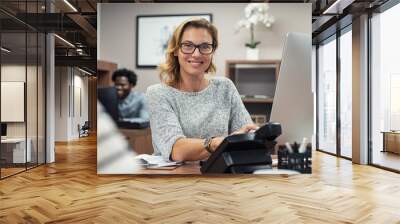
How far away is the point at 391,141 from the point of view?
20.5 ft

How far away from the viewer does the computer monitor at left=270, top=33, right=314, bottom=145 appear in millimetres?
4758

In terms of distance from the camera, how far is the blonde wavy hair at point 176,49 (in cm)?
463

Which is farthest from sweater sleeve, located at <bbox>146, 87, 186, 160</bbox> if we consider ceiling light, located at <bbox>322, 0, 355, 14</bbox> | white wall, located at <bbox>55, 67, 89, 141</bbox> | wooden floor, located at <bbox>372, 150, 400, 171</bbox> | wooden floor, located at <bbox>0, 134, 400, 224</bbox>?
white wall, located at <bbox>55, 67, 89, 141</bbox>

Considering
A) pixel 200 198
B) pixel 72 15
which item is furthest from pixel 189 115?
pixel 72 15

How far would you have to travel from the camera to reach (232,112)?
4.67 meters

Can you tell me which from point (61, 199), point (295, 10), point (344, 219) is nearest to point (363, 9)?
point (295, 10)

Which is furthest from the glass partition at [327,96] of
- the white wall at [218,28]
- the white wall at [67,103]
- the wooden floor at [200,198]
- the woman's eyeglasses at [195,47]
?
the white wall at [67,103]

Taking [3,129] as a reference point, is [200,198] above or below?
Result: below

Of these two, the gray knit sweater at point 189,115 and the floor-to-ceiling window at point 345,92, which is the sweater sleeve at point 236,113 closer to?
the gray knit sweater at point 189,115

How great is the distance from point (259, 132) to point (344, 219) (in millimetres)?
1412

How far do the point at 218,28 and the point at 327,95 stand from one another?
194 inches

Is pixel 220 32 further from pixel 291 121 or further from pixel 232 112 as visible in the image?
pixel 291 121

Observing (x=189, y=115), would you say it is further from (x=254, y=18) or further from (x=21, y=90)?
(x=21, y=90)

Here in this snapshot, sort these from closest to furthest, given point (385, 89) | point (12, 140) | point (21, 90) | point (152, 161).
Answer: point (152, 161)
point (12, 140)
point (21, 90)
point (385, 89)
